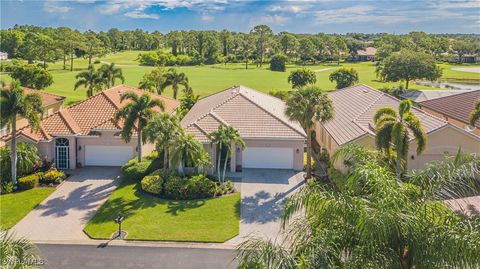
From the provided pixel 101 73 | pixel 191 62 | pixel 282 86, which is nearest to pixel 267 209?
pixel 101 73

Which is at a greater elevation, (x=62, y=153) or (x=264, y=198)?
(x=62, y=153)

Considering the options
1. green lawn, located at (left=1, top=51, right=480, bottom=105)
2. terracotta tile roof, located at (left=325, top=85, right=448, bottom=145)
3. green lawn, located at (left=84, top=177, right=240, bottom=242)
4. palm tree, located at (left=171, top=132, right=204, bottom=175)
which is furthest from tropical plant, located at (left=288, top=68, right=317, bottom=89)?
green lawn, located at (left=84, top=177, right=240, bottom=242)

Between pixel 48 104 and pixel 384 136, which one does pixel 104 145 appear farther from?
pixel 384 136

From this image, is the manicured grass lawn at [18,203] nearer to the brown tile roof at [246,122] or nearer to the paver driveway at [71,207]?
the paver driveway at [71,207]

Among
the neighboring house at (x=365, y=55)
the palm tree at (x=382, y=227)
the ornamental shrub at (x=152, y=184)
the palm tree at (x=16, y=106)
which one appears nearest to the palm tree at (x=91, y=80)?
the palm tree at (x=16, y=106)

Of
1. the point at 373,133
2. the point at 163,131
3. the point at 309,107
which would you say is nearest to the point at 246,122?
the point at 309,107

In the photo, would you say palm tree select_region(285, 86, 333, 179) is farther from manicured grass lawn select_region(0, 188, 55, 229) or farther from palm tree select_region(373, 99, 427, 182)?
manicured grass lawn select_region(0, 188, 55, 229)

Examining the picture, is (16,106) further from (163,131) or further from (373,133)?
(373,133)
